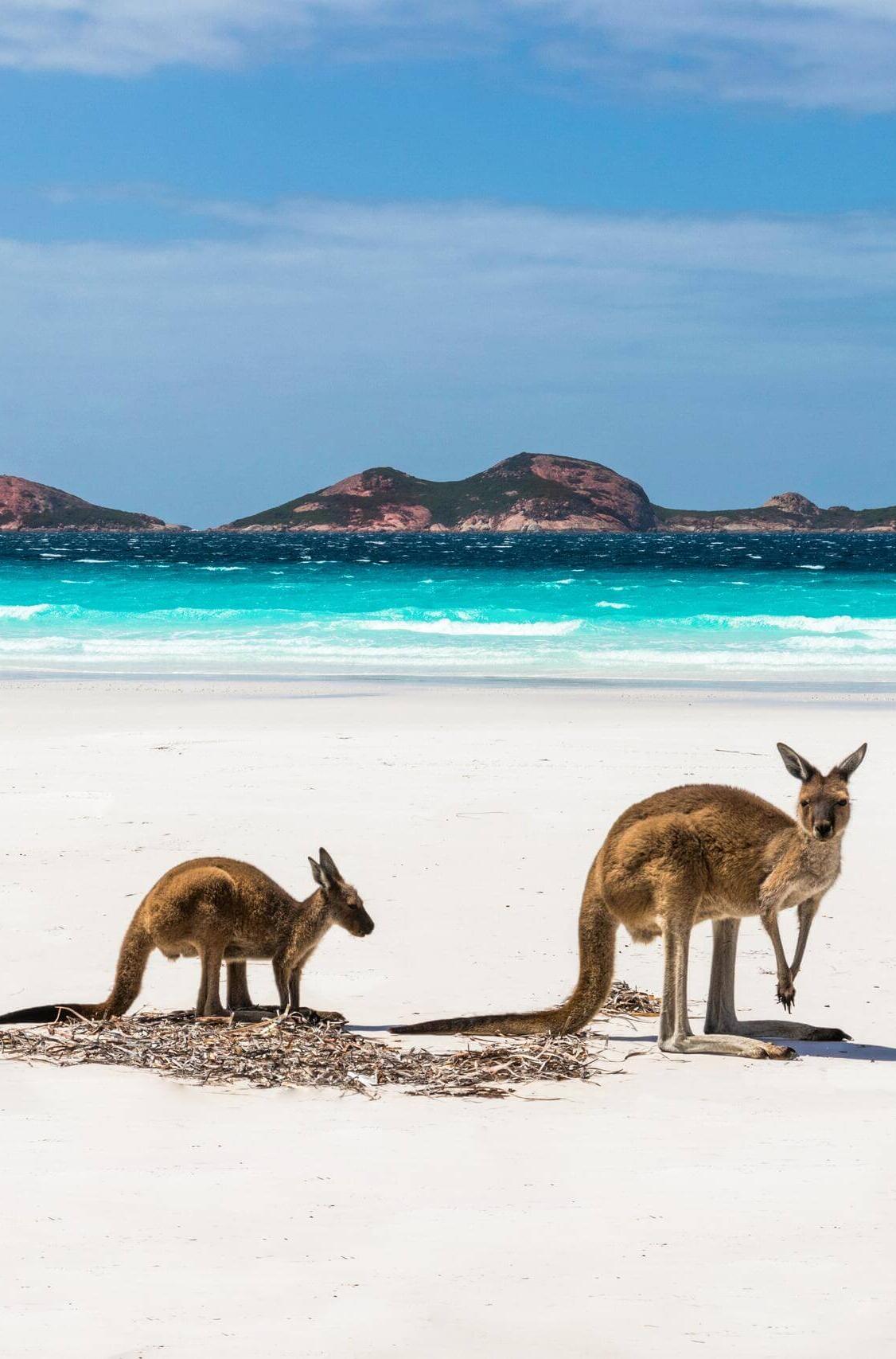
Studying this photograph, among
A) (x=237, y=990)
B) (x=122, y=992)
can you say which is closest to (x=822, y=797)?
(x=237, y=990)

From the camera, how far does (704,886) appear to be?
4.67 m

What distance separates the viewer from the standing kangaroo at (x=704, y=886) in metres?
4.50

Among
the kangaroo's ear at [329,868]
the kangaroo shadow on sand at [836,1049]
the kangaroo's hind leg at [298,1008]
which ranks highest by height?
the kangaroo's ear at [329,868]

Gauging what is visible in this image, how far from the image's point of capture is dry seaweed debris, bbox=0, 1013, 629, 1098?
4582 millimetres

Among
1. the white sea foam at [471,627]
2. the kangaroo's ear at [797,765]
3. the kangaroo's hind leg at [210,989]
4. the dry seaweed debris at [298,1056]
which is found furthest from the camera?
the white sea foam at [471,627]

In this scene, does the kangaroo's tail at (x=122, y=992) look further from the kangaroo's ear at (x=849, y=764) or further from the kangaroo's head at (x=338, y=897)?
the kangaroo's ear at (x=849, y=764)

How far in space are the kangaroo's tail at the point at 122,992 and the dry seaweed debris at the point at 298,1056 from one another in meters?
0.04

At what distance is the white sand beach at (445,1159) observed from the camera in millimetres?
3025

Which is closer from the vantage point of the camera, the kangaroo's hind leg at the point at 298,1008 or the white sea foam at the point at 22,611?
the kangaroo's hind leg at the point at 298,1008

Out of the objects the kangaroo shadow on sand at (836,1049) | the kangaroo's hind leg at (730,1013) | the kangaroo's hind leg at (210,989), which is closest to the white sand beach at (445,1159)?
the kangaroo shadow on sand at (836,1049)

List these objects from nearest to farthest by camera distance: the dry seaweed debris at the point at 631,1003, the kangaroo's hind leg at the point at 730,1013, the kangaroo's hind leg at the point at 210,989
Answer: the kangaroo's hind leg at the point at 210,989 → the kangaroo's hind leg at the point at 730,1013 → the dry seaweed debris at the point at 631,1003

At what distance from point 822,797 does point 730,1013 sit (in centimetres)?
→ 95

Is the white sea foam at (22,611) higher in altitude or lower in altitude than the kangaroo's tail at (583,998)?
higher

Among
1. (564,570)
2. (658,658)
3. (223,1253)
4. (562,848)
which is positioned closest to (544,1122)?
(223,1253)
